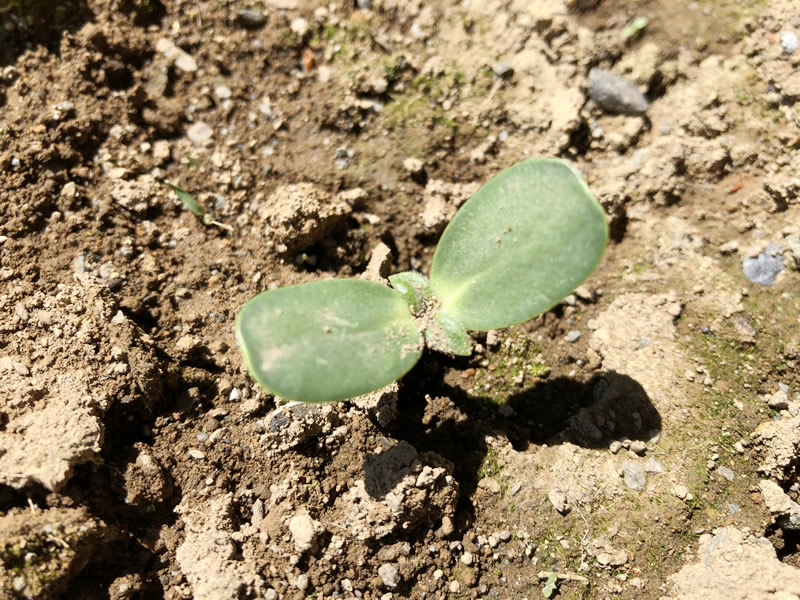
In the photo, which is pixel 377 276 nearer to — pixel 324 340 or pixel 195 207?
pixel 324 340

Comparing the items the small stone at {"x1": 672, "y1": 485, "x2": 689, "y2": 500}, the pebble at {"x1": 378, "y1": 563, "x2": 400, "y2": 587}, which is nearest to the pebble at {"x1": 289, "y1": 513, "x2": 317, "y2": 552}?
the pebble at {"x1": 378, "y1": 563, "x2": 400, "y2": 587}

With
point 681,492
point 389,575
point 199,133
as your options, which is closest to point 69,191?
point 199,133

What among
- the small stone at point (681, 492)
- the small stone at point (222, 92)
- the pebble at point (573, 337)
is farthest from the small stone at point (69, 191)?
the small stone at point (681, 492)

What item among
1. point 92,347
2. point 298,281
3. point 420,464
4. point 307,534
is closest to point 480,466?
point 420,464

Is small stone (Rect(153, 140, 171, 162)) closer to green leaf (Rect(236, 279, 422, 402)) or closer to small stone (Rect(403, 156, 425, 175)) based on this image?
small stone (Rect(403, 156, 425, 175))

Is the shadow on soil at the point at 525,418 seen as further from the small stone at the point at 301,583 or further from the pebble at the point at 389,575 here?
the small stone at the point at 301,583

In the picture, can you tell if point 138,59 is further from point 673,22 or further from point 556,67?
point 673,22
